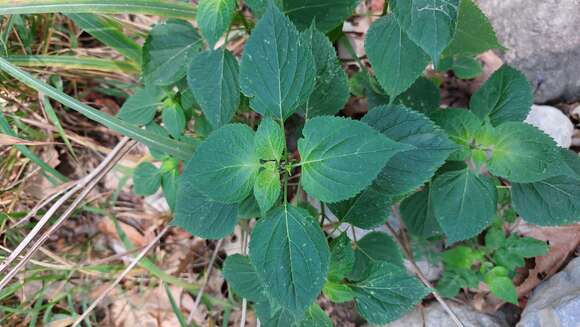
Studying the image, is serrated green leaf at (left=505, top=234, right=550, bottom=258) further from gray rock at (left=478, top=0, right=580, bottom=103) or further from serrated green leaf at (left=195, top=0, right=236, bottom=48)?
serrated green leaf at (left=195, top=0, right=236, bottom=48)

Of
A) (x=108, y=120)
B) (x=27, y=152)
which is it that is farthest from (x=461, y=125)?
(x=27, y=152)

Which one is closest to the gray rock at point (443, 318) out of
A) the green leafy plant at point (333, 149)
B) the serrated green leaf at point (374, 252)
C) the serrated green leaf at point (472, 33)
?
the green leafy plant at point (333, 149)

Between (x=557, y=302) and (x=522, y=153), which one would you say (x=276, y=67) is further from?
(x=557, y=302)

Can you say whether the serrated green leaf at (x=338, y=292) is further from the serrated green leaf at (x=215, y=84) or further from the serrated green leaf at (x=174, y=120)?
the serrated green leaf at (x=174, y=120)

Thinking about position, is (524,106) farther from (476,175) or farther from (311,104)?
(311,104)

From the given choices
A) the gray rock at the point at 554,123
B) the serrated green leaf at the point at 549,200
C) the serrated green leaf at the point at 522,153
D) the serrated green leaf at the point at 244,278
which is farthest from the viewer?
the gray rock at the point at 554,123

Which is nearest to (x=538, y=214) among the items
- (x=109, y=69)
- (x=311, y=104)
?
(x=311, y=104)

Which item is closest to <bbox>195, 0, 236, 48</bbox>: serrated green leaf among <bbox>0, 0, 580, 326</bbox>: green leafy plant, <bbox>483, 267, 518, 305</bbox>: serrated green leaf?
<bbox>0, 0, 580, 326</bbox>: green leafy plant
